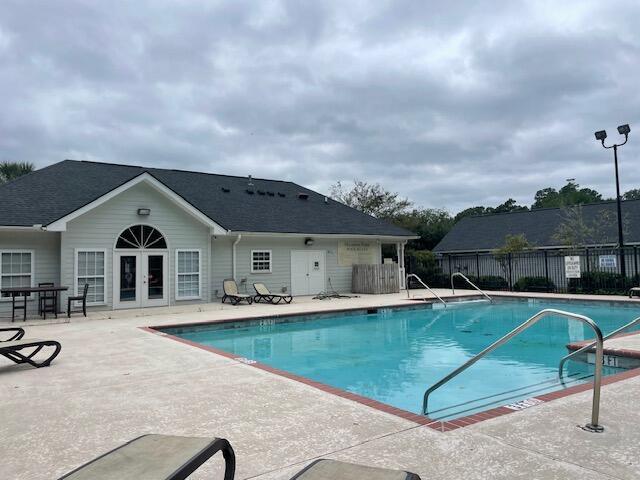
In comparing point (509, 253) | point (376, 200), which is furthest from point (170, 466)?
point (376, 200)

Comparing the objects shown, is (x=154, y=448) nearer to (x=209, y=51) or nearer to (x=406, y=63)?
(x=209, y=51)

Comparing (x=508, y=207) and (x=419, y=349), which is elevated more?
(x=508, y=207)

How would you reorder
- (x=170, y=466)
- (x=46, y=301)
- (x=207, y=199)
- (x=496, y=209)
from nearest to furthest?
(x=170, y=466) → (x=46, y=301) → (x=207, y=199) → (x=496, y=209)

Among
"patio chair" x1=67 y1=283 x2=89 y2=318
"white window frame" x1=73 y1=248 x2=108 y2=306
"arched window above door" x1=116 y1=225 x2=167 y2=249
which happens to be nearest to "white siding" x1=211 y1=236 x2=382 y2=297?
"arched window above door" x1=116 y1=225 x2=167 y2=249

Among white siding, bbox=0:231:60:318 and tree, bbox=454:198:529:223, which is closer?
white siding, bbox=0:231:60:318

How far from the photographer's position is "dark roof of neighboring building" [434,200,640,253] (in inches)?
1049

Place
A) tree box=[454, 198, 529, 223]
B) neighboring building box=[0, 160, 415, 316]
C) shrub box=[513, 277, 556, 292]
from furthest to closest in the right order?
tree box=[454, 198, 529, 223] < shrub box=[513, 277, 556, 292] < neighboring building box=[0, 160, 415, 316]

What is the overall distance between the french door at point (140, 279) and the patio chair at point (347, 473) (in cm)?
1400

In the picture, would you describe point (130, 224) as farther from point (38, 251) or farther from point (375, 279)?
point (375, 279)

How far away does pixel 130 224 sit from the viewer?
15141 mm

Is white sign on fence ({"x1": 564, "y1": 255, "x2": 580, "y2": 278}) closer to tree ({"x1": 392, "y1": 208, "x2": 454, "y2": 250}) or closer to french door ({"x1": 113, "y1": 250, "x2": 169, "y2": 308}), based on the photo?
french door ({"x1": 113, "y1": 250, "x2": 169, "y2": 308})

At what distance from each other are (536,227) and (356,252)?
14.7 metres

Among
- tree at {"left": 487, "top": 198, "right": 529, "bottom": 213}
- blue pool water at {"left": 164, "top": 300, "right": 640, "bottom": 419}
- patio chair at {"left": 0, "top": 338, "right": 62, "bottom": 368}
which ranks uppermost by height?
tree at {"left": 487, "top": 198, "right": 529, "bottom": 213}

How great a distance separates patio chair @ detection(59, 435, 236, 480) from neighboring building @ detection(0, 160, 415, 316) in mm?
12749
